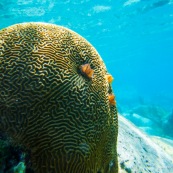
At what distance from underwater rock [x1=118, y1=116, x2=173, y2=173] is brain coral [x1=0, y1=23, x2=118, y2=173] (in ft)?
5.60

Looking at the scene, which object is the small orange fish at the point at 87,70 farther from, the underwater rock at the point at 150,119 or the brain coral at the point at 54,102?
the underwater rock at the point at 150,119

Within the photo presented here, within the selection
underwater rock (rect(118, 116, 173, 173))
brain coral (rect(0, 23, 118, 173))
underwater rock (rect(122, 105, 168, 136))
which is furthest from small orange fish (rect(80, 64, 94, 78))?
underwater rock (rect(122, 105, 168, 136))

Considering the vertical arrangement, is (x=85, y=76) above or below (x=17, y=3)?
below

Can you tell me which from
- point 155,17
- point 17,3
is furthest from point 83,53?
point 155,17

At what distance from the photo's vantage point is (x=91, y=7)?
26.0 m

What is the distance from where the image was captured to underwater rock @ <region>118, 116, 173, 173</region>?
16.0 ft

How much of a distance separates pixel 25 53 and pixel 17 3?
20700 millimetres

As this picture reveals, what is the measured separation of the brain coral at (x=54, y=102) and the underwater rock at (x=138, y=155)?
171 centimetres

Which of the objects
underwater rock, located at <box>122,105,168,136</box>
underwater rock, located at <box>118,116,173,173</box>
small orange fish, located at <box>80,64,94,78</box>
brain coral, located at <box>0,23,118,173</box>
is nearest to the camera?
brain coral, located at <box>0,23,118,173</box>

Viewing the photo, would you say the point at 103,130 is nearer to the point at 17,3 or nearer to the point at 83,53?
the point at 83,53

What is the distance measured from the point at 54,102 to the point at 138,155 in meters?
3.33

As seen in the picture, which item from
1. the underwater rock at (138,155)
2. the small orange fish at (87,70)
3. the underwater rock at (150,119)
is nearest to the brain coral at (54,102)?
the small orange fish at (87,70)

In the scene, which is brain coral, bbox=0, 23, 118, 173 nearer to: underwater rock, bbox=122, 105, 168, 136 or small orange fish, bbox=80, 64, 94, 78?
small orange fish, bbox=80, 64, 94, 78

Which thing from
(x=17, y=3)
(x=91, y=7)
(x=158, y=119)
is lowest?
(x=158, y=119)
